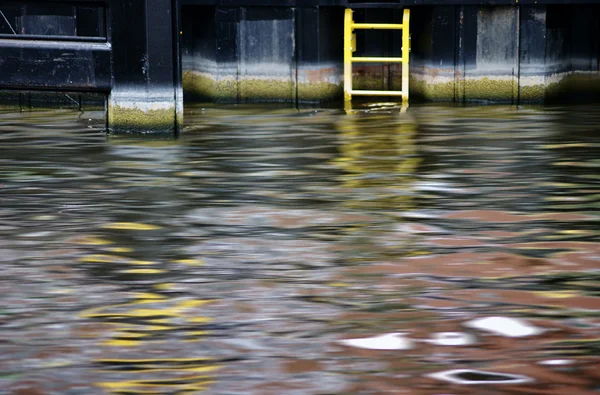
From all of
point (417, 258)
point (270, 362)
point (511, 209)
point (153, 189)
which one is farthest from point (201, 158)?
point (270, 362)

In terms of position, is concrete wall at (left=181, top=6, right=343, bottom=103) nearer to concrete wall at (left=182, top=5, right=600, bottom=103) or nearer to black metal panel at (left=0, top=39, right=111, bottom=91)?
concrete wall at (left=182, top=5, right=600, bottom=103)

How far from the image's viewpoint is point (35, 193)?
31.1 feet

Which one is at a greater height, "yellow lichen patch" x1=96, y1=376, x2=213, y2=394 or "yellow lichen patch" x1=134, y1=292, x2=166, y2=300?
"yellow lichen patch" x1=134, y1=292, x2=166, y2=300

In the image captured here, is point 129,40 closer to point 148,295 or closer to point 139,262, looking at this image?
point 139,262

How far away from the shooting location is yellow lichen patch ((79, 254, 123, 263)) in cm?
716

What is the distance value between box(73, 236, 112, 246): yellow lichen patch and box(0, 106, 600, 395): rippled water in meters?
0.03

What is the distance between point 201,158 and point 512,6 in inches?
254

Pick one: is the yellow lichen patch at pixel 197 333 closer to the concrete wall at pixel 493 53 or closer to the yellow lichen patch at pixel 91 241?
the yellow lichen patch at pixel 91 241

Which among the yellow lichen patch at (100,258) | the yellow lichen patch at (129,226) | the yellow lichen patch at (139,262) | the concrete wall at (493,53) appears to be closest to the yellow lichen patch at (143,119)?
the yellow lichen patch at (129,226)

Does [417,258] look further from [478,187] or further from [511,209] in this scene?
[478,187]

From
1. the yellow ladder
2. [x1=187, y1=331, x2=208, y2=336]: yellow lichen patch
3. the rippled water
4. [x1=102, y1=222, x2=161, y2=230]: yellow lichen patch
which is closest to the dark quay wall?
the yellow ladder

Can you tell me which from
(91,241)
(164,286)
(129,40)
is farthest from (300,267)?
(129,40)

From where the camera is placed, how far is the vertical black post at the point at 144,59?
12477 millimetres

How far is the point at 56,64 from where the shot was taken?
12.8 m
